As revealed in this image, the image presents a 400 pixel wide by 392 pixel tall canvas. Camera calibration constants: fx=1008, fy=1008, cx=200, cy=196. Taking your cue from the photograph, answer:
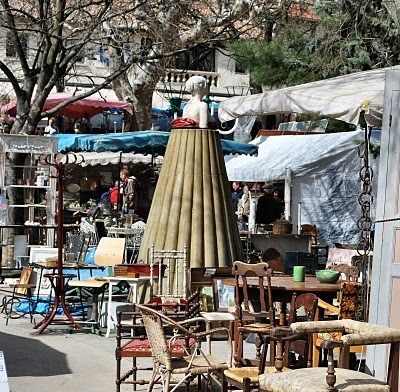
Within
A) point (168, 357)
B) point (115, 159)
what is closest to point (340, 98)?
point (168, 357)

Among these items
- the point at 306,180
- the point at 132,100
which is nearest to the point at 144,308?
the point at 306,180

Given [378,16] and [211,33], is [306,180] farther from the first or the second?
[378,16]

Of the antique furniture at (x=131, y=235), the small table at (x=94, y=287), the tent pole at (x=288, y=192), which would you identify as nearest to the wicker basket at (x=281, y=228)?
the antique furniture at (x=131, y=235)

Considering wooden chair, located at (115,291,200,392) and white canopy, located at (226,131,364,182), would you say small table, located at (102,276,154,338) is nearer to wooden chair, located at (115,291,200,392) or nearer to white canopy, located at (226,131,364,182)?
wooden chair, located at (115,291,200,392)

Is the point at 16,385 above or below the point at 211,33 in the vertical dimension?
below

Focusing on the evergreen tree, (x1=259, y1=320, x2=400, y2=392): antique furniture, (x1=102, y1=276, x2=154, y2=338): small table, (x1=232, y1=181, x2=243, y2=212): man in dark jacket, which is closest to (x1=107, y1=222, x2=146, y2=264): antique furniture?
the evergreen tree

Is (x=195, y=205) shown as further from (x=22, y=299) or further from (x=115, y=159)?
(x=115, y=159)

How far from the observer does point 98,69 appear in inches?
1489

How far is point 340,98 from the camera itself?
10.0 meters

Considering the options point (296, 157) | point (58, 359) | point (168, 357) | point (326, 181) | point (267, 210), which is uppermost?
point (296, 157)

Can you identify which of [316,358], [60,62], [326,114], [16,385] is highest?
[60,62]

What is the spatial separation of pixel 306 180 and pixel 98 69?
1648 centimetres

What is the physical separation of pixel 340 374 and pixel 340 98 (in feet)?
14.4

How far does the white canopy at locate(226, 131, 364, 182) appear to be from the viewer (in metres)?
23.0
